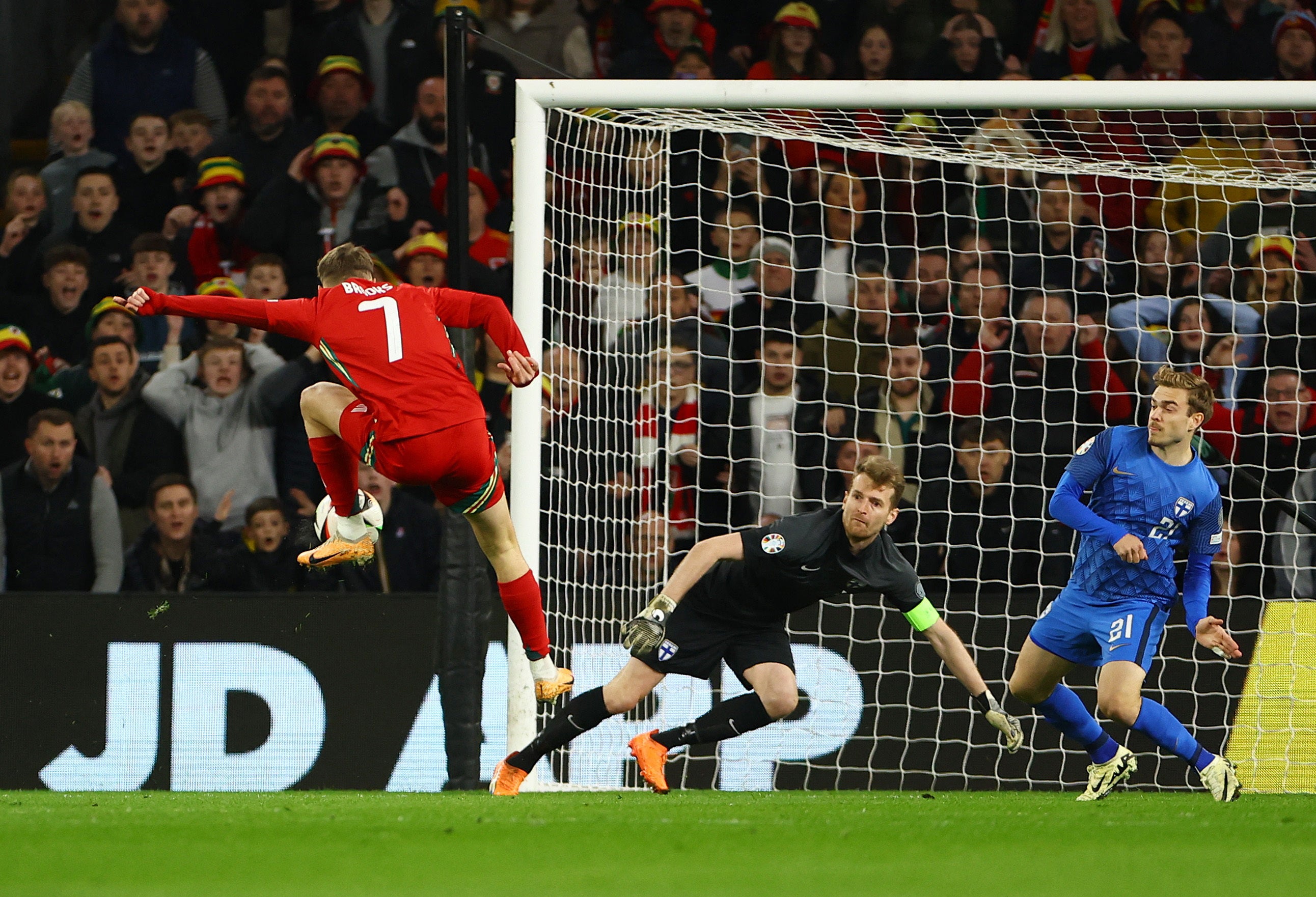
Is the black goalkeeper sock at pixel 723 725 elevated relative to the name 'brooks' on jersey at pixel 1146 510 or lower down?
lower down

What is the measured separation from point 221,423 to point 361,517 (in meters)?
2.66

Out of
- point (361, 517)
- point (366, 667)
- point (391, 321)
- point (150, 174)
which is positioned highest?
point (150, 174)

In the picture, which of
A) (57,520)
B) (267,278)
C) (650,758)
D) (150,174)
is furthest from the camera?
(150,174)

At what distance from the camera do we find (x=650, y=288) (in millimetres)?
8297

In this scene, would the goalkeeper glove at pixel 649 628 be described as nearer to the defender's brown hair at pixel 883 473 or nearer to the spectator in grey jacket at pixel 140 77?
the defender's brown hair at pixel 883 473

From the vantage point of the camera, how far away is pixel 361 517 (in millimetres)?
6117

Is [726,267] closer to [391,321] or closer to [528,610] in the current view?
[528,610]

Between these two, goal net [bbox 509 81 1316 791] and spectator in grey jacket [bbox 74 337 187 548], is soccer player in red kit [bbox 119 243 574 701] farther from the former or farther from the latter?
spectator in grey jacket [bbox 74 337 187 548]

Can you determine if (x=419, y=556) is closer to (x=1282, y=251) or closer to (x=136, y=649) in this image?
(x=136, y=649)

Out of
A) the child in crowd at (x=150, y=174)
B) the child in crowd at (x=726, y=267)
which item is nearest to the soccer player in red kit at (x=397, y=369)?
the child in crowd at (x=726, y=267)

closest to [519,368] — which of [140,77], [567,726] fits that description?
[567,726]

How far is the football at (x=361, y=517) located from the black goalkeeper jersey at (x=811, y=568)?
1.40 meters

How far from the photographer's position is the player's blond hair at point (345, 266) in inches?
228

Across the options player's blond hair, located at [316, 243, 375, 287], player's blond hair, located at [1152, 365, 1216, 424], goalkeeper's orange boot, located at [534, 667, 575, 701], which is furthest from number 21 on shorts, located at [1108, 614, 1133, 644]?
player's blond hair, located at [316, 243, 375, 287]
